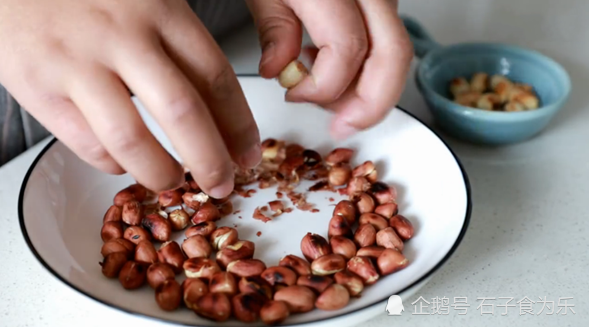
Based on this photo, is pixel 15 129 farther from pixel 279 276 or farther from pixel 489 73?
pixel 489 73

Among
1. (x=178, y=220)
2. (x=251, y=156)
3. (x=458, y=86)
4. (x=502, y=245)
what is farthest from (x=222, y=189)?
(x=458, y=86)

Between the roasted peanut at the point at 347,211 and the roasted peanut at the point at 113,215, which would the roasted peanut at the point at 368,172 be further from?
the roasted peanut at the point at 113,215

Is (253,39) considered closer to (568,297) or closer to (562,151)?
(562,151)

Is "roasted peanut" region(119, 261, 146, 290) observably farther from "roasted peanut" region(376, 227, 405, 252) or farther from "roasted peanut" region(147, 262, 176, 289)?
"roasted peanut" region(376, 227, 405, 252)

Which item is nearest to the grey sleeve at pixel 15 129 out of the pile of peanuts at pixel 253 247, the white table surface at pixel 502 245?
the white table surface at pixel 502 245

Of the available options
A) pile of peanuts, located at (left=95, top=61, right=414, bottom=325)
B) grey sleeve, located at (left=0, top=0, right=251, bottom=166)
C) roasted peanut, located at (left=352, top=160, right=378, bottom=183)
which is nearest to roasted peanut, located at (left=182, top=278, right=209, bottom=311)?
pile of peanuts, located at (left=95, top=61, right=414, bottom=325)

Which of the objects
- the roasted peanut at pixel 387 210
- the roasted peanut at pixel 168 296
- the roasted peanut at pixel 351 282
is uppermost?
the roasted peanut at pixel 168 296
